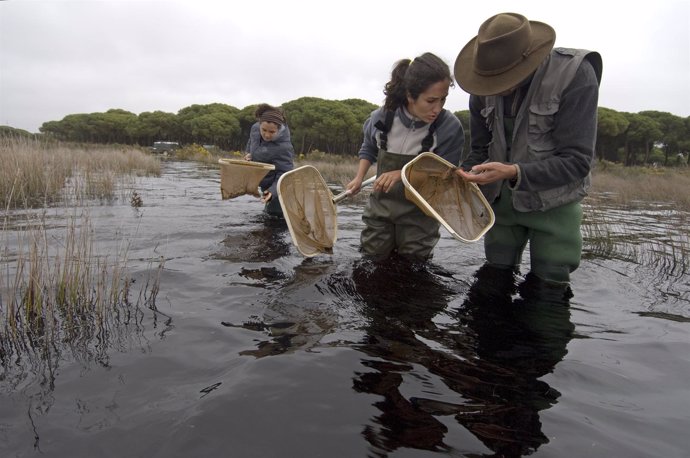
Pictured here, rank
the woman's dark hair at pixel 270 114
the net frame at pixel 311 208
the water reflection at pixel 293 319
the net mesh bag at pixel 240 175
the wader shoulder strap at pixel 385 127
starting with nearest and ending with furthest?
1. the water reflection at pixel 293 319
2. the wader shoulder strap at pixel 385 127
3. the net frame at pixel 311 208
4. the net mesh bag at pixel 240 175
5. the woman's dark hair at pixel 270 114

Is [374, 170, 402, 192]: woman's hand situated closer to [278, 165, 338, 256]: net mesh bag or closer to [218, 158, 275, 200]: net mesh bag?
[278, 165, 338, 256]: net mesh bag

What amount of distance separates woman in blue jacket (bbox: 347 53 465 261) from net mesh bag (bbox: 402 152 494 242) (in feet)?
0.56

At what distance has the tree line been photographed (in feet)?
127

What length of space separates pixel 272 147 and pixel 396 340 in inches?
171

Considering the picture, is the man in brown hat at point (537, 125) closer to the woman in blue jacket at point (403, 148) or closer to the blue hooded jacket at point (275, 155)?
the woman in blue jacket at point (403, 148)

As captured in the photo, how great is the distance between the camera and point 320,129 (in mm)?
39062

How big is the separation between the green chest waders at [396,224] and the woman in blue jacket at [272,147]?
2.47 metres

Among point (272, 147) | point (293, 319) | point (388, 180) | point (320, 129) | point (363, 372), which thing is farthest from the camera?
point (320, 129)

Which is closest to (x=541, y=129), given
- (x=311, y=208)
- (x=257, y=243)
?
(x=311, y=208)

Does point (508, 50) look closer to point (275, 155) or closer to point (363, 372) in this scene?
point (363, 372)

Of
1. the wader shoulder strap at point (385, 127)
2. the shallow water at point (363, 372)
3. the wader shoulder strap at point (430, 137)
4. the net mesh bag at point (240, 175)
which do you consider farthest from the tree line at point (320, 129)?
the shallow water at point (363, 372)

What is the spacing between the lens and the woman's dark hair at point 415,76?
10.2ft

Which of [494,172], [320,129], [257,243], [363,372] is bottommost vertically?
[363,372]

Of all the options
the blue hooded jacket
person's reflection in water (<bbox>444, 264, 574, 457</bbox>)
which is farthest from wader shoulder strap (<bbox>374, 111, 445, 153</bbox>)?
the blue hooded jacket
